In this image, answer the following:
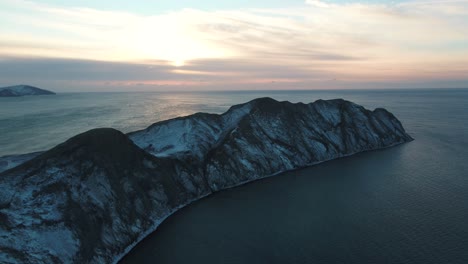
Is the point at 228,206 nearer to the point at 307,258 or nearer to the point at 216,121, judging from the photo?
the point at 307,258

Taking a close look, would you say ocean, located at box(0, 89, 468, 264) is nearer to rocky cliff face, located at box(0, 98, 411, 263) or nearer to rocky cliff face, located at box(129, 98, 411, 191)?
rocky cliff face, located at box(0, 98, 411, 263)

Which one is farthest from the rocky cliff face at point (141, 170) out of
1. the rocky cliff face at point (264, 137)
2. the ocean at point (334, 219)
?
the ocean at point (334, 219)

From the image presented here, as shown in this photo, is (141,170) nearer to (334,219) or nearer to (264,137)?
(334,219)

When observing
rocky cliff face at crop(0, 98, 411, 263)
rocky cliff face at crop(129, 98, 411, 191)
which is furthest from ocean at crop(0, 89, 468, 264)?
rocky cliff face at crop(129, 98, 411, 191)

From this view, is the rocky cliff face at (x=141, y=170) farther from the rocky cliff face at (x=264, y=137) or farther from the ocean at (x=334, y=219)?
the ocean at (x=334, y=219)

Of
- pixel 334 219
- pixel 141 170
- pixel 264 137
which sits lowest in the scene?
pixel 334 219

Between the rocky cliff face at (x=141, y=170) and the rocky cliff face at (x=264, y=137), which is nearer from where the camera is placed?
the rocky cliff face at (x=141, y=170)

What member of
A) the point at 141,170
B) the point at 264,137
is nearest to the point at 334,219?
the point at 141,170

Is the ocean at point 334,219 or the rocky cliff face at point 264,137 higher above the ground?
the rocky cliff face at point 264,137

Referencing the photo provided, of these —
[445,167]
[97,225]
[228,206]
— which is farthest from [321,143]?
[97,225]
